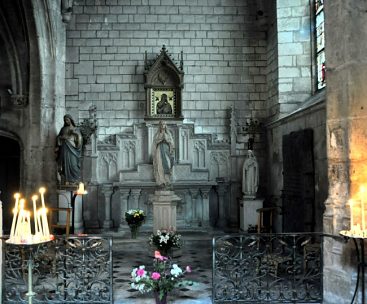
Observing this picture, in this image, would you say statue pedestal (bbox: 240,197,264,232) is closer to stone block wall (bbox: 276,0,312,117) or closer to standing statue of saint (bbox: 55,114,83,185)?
stone block wall (bbox: 276,0,312,117)

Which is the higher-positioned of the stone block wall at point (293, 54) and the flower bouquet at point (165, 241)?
the stone block wall at point (293, 54)

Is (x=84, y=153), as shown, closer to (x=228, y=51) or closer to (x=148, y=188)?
(x=148, y=188)

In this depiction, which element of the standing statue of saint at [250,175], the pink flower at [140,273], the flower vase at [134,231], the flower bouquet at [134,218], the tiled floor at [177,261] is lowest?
the tiled floor at [177,261]

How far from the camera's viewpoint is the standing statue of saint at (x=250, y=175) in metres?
11.2

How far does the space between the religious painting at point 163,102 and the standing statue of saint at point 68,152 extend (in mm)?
2254

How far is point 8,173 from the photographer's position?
13.1m

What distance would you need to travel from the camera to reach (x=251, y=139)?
468 inches

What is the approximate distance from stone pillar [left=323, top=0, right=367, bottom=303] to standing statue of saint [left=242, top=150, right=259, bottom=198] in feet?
18.3

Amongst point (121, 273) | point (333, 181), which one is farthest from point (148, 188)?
point (333, 181)

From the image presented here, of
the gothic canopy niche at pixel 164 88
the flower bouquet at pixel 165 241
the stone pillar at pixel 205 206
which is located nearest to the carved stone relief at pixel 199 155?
the stone pillar at pixel 205 206

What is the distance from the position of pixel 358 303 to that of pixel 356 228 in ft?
3.18

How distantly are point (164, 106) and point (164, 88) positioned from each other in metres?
0.47

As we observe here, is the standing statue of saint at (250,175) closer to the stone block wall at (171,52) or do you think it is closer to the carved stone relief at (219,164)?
the carved stone relief at (219,164)

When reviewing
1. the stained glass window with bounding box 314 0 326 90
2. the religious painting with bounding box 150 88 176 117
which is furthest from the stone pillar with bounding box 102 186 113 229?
the stained glass window with bounding box 314 0 326 90
